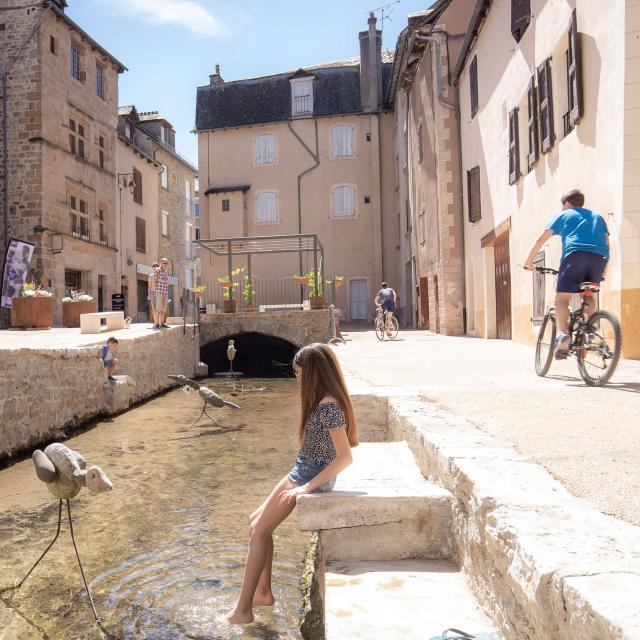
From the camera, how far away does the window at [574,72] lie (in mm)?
7863

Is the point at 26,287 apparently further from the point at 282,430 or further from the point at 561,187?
the point at 561,187

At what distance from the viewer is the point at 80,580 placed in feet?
12.9

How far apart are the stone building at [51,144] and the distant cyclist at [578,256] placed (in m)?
16.8

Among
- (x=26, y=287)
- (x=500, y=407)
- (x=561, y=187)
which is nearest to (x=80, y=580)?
(x=500, y=407)

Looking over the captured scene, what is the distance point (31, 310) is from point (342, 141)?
52.1ft

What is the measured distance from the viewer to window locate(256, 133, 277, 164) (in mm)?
27016

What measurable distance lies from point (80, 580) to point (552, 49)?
8.79 m

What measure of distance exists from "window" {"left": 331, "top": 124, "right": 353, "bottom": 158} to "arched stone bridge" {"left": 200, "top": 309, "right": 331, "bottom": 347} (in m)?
12.0

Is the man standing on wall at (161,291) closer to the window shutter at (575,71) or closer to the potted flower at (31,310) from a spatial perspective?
the potted flower at (31,310)

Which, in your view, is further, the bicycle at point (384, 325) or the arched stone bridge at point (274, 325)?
the arched stone bridge at point (274, 325)

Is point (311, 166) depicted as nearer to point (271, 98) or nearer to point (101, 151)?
point (271, 98)

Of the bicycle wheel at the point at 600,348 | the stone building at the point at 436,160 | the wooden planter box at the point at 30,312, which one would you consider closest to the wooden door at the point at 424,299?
the stone building at the point at 436,160

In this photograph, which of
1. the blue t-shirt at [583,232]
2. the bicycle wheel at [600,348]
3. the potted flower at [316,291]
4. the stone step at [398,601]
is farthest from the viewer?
the potted flower at [316,291]

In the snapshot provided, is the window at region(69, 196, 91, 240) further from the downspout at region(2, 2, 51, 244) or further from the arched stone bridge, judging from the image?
the arched stone bridge
